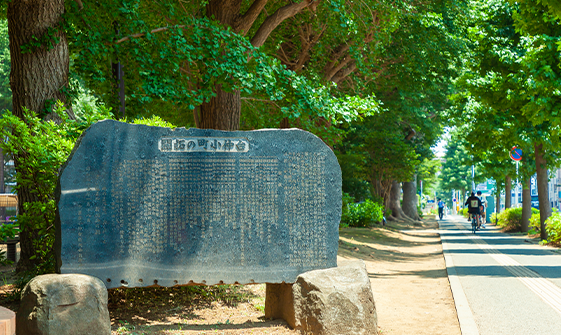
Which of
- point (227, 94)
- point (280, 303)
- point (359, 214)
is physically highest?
point (227, 94)

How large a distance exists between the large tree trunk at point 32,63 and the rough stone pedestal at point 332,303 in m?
4.33

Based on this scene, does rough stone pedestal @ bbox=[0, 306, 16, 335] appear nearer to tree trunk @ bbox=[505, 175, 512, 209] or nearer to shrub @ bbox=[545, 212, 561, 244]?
shrub @ bbox=[545, 212, 561, 244]

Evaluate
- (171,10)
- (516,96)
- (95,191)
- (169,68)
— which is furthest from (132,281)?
(516,96)

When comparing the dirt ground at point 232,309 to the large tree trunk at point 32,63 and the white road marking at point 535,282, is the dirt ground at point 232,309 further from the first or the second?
the large tree trunk at point 32,63

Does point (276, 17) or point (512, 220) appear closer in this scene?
point (276, 17)

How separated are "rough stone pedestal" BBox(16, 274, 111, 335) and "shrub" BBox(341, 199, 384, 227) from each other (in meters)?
21.8

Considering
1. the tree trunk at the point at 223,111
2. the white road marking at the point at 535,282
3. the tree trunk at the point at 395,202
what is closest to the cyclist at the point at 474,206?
the white road marking at the point at 535,282

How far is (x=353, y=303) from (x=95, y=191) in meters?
3.11

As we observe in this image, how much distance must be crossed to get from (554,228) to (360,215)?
36.8 ft

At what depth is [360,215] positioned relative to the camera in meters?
27.7

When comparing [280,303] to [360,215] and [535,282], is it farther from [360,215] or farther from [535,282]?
[360,215]

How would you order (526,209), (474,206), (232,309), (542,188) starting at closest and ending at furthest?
1. (232,309)
2. (542,188)
3. (526,209)
4. (474,206)

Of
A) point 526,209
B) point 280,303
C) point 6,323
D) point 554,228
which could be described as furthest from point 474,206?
point 6,323

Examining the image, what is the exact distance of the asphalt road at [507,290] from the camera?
22.2 ft
